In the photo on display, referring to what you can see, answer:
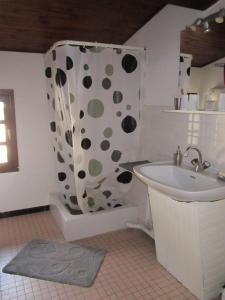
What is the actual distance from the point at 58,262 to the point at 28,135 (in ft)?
5.17

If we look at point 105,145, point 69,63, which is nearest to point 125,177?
point 105,145

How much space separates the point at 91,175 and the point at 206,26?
1752 millimetres

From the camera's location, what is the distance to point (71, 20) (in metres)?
2.39

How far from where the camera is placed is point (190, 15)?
216 cm

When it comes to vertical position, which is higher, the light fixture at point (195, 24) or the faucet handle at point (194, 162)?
the light fixture at point (195, 24)

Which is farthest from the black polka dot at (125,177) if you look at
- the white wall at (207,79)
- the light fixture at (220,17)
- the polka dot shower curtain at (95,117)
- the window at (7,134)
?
the light fixture at (220,17)

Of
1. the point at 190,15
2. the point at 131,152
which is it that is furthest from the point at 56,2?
the point at 131,152

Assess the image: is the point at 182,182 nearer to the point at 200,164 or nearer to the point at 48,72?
the point at 200,164

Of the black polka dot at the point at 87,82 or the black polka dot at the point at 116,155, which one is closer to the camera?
the black polka dot at the point at 87,82

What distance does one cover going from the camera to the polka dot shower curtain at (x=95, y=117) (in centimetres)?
244

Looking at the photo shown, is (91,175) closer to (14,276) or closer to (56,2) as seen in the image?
(14,276)

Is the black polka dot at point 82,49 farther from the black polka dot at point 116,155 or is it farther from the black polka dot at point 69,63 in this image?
the black polka dot at point 116,155

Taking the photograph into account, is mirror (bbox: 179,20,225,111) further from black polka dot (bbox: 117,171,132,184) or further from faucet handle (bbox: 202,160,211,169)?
black polka dot (bbox: 117,171,132,184)

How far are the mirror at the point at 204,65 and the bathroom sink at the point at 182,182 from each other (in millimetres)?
531
